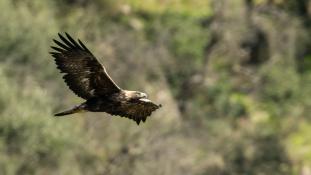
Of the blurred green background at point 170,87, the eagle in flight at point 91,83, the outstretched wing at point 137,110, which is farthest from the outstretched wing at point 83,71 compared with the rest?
the blurred green background at point 170,87

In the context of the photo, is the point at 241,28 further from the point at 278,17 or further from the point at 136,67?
the point at 136,67

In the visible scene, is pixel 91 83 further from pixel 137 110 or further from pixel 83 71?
pixel 137 110

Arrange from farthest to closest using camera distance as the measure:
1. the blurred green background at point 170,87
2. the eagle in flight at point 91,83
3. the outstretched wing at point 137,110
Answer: the blurred green background at point 170,87, the outstretched wing at point 137,110, the eagle in flight at point 91,83

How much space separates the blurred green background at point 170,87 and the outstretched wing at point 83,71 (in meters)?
17.0

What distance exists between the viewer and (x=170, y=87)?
51.7 meters

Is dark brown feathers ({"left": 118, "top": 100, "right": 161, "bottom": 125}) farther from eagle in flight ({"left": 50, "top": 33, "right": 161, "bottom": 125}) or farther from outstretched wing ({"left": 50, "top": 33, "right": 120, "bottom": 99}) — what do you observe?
outstretched wing ({"left": 50, "top": 33, "right": 120, "bottom": 99})

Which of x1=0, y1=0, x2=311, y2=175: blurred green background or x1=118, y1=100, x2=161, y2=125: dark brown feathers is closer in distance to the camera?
x1=118, y1=100, x2=161, y2=125: dark brown feathers

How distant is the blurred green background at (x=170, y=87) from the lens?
4050 centimetres

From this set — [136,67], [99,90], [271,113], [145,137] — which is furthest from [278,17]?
[99,90]

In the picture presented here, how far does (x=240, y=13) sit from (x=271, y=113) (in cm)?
456

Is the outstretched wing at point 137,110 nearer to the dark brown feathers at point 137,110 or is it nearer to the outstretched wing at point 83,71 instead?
the dark brown feathers at point 137,110

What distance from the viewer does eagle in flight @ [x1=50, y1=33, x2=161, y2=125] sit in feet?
66.8

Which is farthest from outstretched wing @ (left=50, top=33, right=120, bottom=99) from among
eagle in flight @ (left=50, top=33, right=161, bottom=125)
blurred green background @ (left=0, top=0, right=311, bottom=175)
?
blurred green background @ (left=0, top=0, right=311, bottom=175)

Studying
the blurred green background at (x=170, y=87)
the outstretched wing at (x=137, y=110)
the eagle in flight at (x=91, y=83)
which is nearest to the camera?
the eagle in flight at (x=91, y=83)
